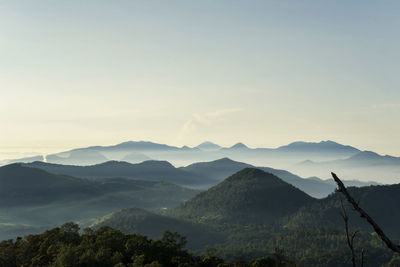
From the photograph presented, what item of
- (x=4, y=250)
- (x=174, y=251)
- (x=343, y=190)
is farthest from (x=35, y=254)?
(x=343, y=190)

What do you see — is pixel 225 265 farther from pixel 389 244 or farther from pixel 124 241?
pixel 389 244

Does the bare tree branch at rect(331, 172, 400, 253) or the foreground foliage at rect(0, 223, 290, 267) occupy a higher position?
the bare tree branch at rect(331, 172, 400, 253)

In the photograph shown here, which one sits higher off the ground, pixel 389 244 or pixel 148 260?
pixel 389 244

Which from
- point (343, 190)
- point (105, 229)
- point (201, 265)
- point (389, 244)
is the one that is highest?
point (343, 190)

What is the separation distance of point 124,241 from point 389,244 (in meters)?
120

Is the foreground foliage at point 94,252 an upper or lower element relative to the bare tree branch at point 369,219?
lower

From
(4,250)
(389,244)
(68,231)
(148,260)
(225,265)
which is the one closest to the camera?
(389,244)

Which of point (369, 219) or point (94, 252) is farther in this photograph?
point (94, 252)

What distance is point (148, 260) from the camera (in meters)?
111

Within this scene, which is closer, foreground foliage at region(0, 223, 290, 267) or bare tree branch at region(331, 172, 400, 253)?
bare tree branch at region(331, 172, 400, 253)

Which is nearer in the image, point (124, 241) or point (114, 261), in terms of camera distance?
point (114, 261)

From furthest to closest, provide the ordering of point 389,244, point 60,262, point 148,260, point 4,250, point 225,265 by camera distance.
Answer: point 4,250 → point 148,260 → point 225,265 → point 60,262 → point 389,244

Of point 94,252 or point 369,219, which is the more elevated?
point 369,219

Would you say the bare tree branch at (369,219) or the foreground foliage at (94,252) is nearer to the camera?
the bare tree branch at (369,219)
